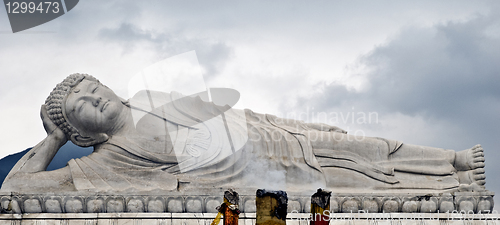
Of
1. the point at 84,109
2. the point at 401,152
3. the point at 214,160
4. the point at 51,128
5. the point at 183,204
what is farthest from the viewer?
the point at 401,152

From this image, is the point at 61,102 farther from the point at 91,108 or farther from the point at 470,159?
the point at 470,159

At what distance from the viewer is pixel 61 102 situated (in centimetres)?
657

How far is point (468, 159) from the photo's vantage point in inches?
267

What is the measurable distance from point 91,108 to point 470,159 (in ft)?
16.0

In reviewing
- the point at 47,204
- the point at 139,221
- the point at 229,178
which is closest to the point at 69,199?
the point at 47,204

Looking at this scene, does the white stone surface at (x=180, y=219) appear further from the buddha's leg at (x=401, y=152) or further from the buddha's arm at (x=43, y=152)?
the buddha's leg at (x=401, y=152)

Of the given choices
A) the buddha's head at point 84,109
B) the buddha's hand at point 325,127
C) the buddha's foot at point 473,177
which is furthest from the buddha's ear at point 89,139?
the buddha's foot at point 473,177

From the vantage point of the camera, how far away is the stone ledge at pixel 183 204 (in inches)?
234

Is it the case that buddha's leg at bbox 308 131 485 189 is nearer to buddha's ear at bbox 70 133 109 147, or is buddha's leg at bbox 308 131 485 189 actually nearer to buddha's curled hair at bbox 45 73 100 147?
buddha's ear at bbox 70 133 109 147

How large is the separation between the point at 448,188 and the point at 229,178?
8.96 ft

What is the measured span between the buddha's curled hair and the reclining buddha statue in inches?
0.5

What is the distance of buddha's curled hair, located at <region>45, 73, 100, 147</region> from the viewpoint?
21.6 feet

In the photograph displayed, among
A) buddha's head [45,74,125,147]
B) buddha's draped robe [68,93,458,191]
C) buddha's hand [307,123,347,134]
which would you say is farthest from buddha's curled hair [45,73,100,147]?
buddha's hand [307,123,347,134]

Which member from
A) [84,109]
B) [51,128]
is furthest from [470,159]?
[51,128]
